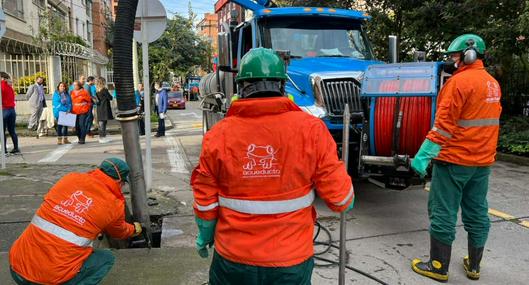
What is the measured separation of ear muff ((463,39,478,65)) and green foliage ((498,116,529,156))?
23.8 feet

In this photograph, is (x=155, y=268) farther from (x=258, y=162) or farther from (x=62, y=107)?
(x=62, y=107)

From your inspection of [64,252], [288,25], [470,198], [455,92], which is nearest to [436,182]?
[470,198]

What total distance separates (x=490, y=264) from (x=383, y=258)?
100 cm

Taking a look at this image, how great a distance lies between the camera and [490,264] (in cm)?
450

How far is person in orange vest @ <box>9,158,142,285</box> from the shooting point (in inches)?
117

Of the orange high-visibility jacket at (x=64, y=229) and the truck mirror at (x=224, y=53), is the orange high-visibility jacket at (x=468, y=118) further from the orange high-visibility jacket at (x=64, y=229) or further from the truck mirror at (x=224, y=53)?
the truck mirror at (x=224, y=53)

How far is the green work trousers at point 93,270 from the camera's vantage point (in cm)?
314

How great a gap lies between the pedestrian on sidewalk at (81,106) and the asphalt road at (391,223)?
435cm

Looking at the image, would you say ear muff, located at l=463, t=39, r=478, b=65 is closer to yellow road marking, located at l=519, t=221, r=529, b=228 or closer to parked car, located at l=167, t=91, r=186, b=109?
yellow road marking, located at l=519, t=221, r=529, b=228

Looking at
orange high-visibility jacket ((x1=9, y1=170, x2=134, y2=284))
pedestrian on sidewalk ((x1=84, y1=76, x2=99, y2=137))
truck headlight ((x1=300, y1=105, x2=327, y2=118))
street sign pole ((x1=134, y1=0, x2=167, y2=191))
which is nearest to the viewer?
orange high-visibility jacket ((x1=9, y1=170, x2=134, y2=284))

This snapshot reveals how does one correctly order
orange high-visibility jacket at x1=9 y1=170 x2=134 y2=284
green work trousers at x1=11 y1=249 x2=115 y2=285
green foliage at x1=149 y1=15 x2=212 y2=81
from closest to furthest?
orange high-visibility jacket at x1=9 y1=170 x2=134 y2=284 → green work trousers at x1=11 y1=249 x2=115 y2=285 → green foliage at x1=149 y1=15 x2=212 y2=81

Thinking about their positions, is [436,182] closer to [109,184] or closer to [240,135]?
[240,135]

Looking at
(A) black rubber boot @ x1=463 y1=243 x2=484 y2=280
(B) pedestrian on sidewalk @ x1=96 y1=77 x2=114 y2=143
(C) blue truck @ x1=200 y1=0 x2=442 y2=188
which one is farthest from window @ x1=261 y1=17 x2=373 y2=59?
(B) pedestrian on sidewalk @ x1=96 y1=77 x2=114 y2=143

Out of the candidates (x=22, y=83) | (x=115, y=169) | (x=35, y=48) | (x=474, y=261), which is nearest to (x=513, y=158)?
(x=474, y=261)
